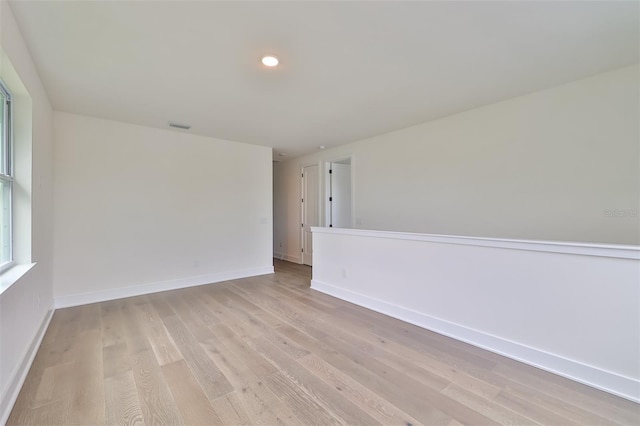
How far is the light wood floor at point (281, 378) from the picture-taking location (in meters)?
1.69

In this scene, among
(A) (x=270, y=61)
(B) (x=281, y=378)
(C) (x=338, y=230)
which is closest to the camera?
(B) (x=281, y=378)

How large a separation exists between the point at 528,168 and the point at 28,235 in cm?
499

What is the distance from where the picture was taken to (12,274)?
207cm

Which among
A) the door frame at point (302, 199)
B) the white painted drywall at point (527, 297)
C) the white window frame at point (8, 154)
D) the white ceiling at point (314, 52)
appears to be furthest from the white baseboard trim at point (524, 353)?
the white window frame at point (8, 154)

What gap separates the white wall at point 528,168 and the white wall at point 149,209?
2.56 m

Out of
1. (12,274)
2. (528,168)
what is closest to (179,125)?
(12,274)

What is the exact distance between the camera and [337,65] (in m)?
2.47

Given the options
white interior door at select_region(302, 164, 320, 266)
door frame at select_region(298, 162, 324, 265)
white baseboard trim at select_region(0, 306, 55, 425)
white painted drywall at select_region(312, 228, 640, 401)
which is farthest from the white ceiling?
white interior door at select_region(302, 164, 320, 266)

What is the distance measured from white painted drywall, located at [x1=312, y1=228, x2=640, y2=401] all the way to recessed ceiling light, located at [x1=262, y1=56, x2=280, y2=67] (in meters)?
2.20

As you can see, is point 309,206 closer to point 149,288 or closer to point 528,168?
point 149,288

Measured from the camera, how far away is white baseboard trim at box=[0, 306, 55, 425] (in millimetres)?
1648

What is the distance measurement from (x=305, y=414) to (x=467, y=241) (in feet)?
6.79

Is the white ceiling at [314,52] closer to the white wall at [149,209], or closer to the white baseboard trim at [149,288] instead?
the white wall at [149,209]

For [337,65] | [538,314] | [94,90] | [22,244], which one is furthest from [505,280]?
[94,90]
